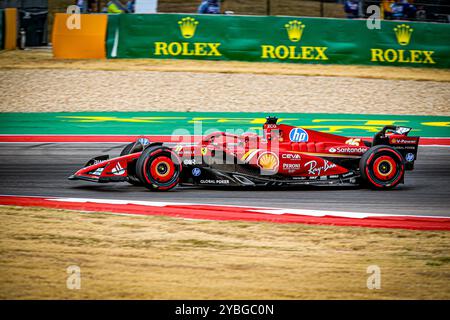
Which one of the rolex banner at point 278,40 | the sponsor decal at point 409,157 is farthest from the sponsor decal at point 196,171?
the rolex banner at point 278,40

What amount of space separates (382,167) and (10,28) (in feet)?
61.3

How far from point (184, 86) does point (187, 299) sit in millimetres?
15762

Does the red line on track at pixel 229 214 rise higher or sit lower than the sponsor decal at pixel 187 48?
lower

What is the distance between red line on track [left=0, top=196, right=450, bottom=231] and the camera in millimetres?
9672

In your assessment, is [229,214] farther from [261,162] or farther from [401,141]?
[401,141]

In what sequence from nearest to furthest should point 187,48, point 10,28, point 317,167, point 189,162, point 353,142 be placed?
point 189,162 < point 317,167 < point 353,142 < point 187,48 < point 10,28

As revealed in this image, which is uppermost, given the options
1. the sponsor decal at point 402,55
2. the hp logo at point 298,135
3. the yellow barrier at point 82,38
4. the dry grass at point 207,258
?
the yellow barrier at point 82,38

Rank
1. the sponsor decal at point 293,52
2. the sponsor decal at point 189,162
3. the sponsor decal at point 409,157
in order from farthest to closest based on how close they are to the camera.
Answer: the sponsor decal at point 293,52 < the sponsor decal at point 409,157 < the sponsor decal at point 189,162

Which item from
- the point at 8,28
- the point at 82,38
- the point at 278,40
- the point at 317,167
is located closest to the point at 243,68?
the point at 278,40

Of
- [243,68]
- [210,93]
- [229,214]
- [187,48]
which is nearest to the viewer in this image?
[229,214]

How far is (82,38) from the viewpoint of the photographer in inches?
945

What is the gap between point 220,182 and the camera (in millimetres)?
11375

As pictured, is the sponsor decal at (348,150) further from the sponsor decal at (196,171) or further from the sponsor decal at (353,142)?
the sponsor decal at (196,171)

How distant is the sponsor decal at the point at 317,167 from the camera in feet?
37.5
